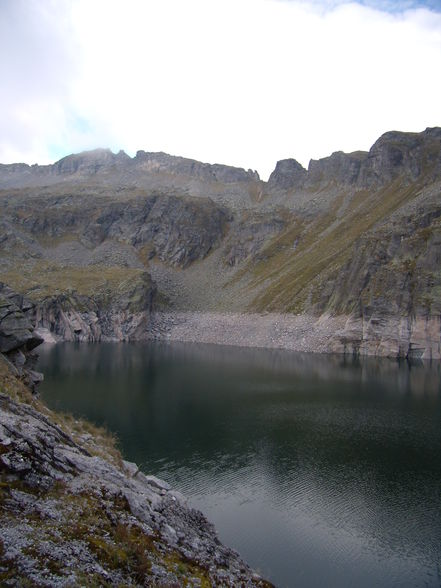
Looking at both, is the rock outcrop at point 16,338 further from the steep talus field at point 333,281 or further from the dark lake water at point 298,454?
the steep talus field at point 333,281

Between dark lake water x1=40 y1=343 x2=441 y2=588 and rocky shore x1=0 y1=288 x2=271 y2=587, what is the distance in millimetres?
9620

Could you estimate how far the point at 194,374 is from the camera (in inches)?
3438

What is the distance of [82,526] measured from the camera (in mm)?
13281

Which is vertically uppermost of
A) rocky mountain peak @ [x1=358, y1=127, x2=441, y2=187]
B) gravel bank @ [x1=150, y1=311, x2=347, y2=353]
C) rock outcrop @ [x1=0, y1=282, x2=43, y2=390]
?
rocky mountain peak @ [x1=358, y1=127, x2=441, y2=187]

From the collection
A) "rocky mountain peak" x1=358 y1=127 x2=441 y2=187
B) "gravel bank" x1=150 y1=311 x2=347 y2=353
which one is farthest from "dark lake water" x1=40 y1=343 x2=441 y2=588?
"rocky mountain peak" x1=358 y1=127 x2=441 y2=187

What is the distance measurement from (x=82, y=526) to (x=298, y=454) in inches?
1323

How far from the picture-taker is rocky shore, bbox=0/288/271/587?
37.1 feet

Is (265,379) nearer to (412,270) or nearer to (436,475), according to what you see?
(436,475)

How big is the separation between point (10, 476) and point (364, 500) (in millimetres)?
28126

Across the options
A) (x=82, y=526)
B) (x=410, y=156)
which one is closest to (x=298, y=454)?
(x=82, y=526)

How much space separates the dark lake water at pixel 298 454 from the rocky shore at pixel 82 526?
9620 millimetres

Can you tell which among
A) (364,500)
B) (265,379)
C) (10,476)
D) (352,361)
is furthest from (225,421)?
(352,361)

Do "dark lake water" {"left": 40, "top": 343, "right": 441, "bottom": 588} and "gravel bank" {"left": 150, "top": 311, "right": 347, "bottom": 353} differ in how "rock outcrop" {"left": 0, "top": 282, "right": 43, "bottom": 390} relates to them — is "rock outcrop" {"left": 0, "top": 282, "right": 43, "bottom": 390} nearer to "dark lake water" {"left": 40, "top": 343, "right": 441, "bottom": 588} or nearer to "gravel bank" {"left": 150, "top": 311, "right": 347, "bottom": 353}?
"dark lake water" {"left": 40, "top": 343, "right": 441, "bottom": 588}

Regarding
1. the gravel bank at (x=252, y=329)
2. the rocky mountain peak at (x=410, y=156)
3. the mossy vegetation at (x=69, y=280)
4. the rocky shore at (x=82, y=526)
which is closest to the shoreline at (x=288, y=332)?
the gravel bank at (x=252, y=329)
